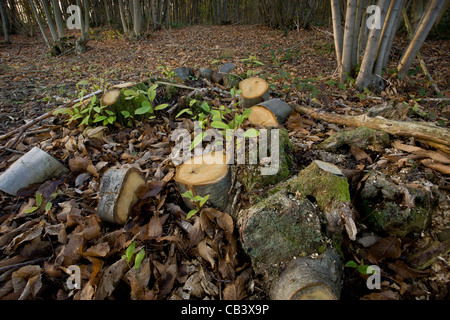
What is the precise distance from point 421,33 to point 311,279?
17.1 feet

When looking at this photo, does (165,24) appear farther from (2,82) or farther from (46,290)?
(46,290)

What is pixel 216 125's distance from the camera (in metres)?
2.15

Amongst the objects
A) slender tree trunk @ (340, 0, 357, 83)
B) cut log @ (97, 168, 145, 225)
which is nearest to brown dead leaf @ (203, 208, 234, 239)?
cut log @ (97, 168, 145, 225)

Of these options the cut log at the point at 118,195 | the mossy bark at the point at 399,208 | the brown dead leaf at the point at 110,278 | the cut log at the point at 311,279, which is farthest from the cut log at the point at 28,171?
the mossy bark at the point at 399,208

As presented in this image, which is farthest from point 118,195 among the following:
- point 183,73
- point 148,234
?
point 183,73

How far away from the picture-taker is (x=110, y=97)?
3084 mm

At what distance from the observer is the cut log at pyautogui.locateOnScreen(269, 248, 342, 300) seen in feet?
3.84

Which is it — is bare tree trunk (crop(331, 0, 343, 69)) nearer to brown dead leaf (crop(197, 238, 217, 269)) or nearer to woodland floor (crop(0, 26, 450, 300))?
woodland floor (crop(0, 26, 450, 300))

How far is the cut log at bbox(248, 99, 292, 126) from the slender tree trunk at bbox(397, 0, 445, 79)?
330 cm

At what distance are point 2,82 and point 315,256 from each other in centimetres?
720

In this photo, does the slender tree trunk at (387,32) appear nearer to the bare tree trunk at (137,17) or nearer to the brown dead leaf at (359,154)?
the brown dead leaf at (359,154)

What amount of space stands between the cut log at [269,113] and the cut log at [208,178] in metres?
1.13

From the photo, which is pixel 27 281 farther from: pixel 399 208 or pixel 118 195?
pixel 399 208
